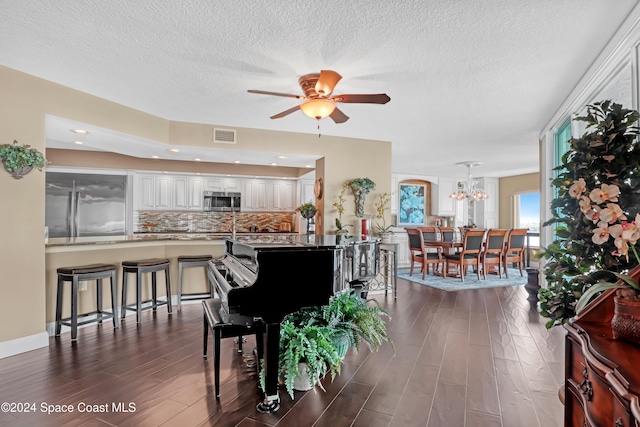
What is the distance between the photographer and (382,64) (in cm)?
278

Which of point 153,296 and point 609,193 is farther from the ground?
point 609,193

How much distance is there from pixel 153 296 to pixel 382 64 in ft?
12.0

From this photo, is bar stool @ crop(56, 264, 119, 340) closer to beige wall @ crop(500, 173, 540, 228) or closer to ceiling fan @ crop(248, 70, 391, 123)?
ceiling fan @ crop(248, 70, 391, 123)

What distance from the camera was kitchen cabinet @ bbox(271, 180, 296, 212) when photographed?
759 cm

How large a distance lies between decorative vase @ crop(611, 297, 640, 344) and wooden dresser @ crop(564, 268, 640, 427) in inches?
1.1

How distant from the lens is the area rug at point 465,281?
591 centimetres

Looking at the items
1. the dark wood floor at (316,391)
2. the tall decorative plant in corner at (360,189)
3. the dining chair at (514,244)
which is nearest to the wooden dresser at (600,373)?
the dark wood floor at (316,391)

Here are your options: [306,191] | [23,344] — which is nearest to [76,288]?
[23,344]

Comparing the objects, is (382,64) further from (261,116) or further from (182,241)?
(182,241)

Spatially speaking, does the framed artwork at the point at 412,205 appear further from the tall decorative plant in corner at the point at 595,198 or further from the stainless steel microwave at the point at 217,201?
the tall decorative plant in corner at the point at 595,198

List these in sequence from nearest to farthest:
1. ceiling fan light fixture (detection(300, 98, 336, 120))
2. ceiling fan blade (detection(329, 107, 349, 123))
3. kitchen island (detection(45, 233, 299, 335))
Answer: ceiling fan light fixture (detection(300, 98, 336, 120))
ceiling fan blade (detection(329, 107, 349, 123))
kitchen island (detection(45, 233, 299, 335))

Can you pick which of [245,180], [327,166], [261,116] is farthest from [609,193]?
[245,180]

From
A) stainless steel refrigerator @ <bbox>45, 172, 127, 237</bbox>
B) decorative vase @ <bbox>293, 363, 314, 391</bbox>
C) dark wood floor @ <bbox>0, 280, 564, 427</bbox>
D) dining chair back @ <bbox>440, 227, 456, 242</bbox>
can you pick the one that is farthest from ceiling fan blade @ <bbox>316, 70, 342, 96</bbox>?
dining chair back @ <bbox>440, 227, 456, 242</bbox>

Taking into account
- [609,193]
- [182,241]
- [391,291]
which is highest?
[609,193]
